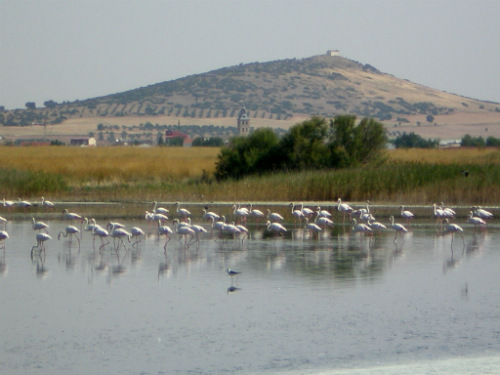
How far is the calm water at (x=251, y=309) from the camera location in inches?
361

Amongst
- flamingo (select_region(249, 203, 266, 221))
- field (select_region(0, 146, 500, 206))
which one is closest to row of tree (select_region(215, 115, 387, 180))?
field (select_region(0, 146, 500, 206))

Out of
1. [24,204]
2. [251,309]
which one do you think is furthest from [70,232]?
[24,204]

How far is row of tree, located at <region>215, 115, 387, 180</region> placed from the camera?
1316 inches

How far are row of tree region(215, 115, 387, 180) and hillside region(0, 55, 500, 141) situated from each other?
88028 mm

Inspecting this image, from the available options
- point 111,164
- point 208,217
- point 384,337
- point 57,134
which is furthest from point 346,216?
point 57,134

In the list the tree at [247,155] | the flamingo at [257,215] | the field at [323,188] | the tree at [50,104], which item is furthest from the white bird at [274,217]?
the tree at [50,104]

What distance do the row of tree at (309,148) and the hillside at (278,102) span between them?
Result: 8803 cm

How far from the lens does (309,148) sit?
33750 mm

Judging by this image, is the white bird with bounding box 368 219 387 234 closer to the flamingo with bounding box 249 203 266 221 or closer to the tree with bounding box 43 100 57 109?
the flamingo with bounding box 249 203 266 221

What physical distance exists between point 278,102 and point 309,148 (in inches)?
4402

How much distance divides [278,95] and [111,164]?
10970cm

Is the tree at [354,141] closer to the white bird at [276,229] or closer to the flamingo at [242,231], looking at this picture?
the white bird at [276,229]

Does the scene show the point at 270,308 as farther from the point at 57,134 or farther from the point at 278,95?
the point at 278,95

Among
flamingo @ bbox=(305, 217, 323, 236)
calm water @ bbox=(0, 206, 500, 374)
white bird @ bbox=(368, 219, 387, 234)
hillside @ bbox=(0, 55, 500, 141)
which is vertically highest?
hillside @ bbox=(0, 55, 500, 141)
